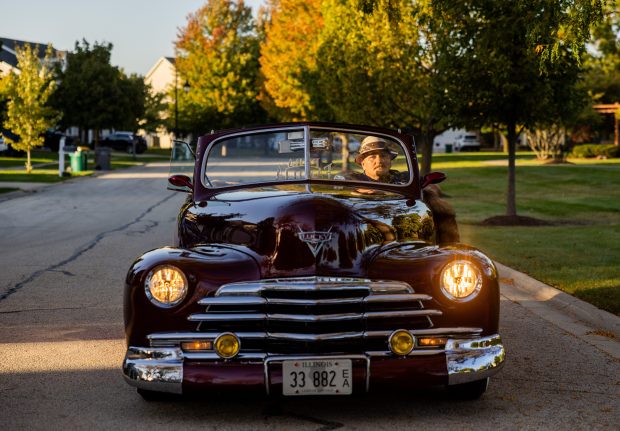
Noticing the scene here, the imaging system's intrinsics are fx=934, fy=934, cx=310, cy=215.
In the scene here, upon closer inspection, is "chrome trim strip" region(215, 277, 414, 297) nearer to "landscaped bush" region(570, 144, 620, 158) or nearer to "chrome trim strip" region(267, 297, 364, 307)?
"chrome trim strip" region(267, 297, 364, 307)

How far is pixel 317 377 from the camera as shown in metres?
4.95

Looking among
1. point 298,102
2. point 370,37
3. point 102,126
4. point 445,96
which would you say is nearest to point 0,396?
point 445,96

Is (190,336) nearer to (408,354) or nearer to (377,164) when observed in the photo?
(408,354)

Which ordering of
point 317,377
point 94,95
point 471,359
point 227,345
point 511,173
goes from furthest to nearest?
point 94,95, point 511,173, point 471,359, point 227,345, point 317,377

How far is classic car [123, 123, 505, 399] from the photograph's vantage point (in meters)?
5.04

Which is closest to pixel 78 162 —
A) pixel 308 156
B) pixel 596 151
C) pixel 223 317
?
pixel 596 151

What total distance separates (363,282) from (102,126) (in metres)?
57.5

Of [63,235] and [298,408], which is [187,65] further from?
[298,408]

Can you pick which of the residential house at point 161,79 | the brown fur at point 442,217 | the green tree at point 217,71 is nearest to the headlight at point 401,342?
the brown fur at point 442,217

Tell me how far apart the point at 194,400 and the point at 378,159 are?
257cm

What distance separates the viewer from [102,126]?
60.7 meters

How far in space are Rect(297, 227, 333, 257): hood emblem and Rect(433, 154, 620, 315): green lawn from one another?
4.15 meters

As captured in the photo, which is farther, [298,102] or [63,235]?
[298,102]

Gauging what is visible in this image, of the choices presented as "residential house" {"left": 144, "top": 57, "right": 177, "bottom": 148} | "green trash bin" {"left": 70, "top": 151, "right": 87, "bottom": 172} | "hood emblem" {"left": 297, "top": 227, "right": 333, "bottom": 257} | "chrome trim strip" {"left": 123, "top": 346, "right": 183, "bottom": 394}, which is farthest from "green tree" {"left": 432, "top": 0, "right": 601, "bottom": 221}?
"residential house" {"left": 144, "top": 57, "right": 177, "bottom": 148}
